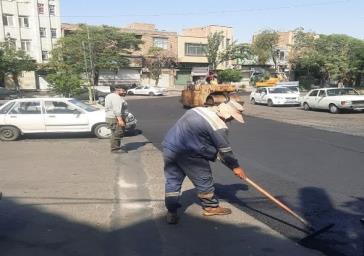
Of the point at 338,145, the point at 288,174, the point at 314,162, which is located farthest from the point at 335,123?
the point at 288,174

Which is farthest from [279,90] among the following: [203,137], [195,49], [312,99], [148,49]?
[195,49]

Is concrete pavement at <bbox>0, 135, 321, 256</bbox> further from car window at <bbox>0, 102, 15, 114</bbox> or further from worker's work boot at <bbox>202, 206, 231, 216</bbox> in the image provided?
car window at <bbox>0, 102, 15, 114</bbox>

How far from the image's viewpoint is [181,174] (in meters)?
5.27

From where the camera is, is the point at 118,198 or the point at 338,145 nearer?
the point at 118,198

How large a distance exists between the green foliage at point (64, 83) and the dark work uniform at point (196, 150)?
68.6 feet

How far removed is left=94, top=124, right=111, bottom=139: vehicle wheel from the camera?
13.5 metres

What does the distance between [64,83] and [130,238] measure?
70.2ft

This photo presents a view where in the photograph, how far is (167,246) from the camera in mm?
4523

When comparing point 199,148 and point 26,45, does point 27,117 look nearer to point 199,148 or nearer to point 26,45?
point 199,148

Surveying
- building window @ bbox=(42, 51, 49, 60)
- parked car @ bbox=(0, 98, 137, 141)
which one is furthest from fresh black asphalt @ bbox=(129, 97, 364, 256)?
building window @ bbox=(42, 51, 49, 60)

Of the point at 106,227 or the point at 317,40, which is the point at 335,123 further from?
the point at 317,40

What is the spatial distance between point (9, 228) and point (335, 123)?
14.3 meters

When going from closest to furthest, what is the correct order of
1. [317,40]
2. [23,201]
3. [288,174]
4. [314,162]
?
[23,201]
[288,174]
[314,162]
[317,40]

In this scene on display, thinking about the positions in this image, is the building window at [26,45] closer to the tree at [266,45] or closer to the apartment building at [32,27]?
the apartment building at [32,27]
